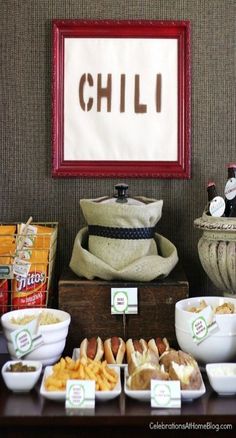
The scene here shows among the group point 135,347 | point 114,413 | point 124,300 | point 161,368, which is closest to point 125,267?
point 124,300

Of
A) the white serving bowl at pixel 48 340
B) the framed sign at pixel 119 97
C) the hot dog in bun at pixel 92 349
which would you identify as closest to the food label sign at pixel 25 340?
the white serving bowl at pixel 48 340

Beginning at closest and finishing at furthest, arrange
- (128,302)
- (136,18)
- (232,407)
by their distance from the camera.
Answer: (232,407), (128,302), (136,18)

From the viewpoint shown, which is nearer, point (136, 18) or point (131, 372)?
point (131, 372)

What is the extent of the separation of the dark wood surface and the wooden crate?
0.90ft

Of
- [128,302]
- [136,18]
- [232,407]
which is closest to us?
[232,407]

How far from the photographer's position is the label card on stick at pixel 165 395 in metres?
1.25

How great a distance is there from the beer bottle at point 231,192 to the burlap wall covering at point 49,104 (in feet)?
0.88

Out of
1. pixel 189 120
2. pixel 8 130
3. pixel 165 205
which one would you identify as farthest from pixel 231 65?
pixel 8 130

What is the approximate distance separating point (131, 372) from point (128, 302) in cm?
25

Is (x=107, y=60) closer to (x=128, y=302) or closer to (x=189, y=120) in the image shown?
(x=189, y=120)

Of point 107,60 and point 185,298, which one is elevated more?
point 107,60

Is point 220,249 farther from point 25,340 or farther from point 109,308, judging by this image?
point 25,340

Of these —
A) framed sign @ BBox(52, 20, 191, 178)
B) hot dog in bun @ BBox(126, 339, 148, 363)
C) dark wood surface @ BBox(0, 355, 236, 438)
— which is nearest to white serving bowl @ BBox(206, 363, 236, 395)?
dark wood surface @ BBox(0, 355, 236, 438)

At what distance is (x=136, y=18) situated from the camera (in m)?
1.87
